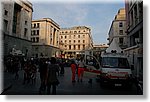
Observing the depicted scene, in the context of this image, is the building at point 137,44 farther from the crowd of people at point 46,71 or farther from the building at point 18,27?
the building at point 18,27

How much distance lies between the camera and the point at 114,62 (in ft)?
35.4

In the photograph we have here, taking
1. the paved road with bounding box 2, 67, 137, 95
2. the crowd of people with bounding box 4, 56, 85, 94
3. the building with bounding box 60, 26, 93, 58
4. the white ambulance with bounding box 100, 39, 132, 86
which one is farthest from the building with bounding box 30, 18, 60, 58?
the white ambulance with bounding box 100, 39, 132, 86

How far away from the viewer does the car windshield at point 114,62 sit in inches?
417

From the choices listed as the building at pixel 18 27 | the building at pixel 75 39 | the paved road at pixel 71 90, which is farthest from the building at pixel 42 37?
the paved road at pixel 71 90

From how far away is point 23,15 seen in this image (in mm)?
35688

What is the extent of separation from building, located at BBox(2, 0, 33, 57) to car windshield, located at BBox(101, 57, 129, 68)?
19.9 m

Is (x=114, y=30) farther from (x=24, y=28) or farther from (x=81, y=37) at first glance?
(x=81, y=37)

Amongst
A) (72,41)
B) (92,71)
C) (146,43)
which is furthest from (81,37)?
(146,43)

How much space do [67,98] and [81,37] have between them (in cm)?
7765

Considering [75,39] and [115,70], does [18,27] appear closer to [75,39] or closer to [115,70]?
[115,70]

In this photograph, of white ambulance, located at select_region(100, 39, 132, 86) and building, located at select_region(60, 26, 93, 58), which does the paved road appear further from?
building, located at select_region(60, 26, 93, 58)

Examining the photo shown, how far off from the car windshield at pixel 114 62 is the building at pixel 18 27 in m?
19.9

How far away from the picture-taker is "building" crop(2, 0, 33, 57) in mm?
28766

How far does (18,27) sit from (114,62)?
89.4ft
